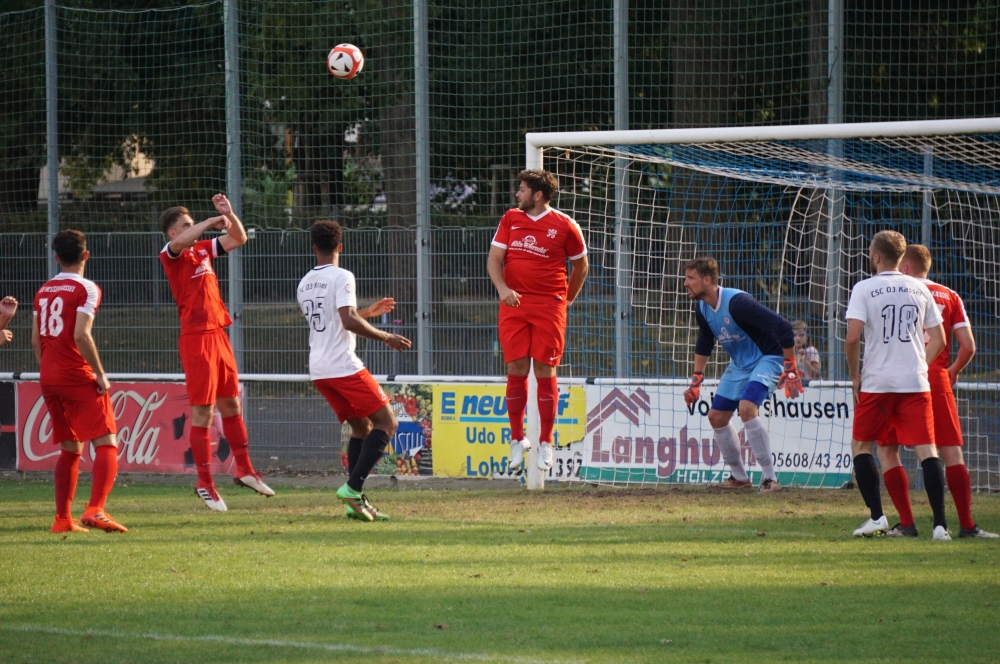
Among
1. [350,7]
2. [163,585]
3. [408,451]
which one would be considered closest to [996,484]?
[408,451]

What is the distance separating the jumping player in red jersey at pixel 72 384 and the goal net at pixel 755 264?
410cm

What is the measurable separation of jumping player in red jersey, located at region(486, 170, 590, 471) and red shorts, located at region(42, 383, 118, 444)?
10.1 feet

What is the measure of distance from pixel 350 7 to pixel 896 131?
29.0 feet

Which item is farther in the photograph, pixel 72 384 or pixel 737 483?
pixel 737 483

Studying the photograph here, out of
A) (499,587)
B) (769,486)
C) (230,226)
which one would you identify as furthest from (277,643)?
(769,486)

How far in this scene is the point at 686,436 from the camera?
1065 cm

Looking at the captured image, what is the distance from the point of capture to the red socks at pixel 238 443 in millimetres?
9195

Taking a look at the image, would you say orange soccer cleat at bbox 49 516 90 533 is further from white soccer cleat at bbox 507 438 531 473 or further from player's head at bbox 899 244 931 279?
player's head at bbox 899 244 931 279

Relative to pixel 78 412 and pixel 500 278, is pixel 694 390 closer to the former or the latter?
pixel 500 278

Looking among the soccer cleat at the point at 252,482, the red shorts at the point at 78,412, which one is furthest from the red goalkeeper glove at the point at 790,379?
the red shorts at the point at 78,412

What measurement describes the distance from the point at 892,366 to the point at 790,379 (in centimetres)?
243

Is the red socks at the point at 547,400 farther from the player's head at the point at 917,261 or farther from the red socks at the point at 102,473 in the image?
the red socks at the point at 102,473

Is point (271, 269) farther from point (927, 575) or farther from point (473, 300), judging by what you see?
point (927, 575)

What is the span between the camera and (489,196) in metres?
14.3
